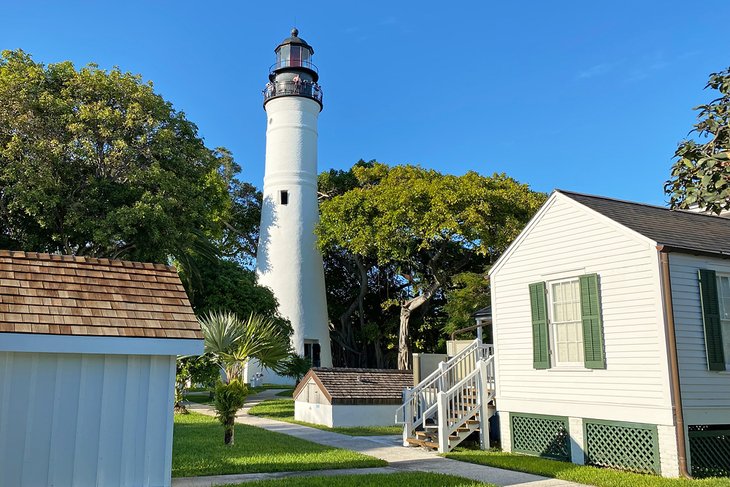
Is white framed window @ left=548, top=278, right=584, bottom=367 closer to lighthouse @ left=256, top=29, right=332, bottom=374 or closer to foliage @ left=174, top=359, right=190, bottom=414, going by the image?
foliage @ left=174, top=359, right=190, bottom=414

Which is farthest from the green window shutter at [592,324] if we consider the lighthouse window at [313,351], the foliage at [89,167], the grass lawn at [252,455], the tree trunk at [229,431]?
the lighthouse window at [313,351]

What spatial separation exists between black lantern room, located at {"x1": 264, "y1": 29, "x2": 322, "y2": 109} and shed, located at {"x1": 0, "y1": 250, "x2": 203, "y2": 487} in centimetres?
2670

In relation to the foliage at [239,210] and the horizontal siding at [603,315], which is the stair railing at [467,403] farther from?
the foliage at [239,210]

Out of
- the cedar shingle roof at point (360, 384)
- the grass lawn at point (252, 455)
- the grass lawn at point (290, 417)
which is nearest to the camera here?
the grass lawn at point (252, 455)

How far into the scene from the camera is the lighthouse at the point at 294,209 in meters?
32.0

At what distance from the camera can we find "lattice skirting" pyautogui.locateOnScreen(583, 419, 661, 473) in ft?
34.5

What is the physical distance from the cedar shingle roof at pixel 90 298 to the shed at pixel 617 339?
24.4 feet

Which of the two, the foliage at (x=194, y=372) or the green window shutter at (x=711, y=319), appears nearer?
the green window shutter at (x=711, y=319)

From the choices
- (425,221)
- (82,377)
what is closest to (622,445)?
(82,377)

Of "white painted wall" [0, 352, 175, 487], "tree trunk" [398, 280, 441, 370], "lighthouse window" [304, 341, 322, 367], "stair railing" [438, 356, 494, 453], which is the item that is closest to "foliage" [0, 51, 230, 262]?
"stair railing" [438, 356, 494, 453]

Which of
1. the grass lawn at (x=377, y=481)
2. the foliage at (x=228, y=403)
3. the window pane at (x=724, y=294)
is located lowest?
the grass lawn at (x=377, y=481)

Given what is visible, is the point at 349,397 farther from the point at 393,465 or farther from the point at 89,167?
the point at 89,167

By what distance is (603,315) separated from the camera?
37.7 feet

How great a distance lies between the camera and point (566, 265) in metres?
12.5
